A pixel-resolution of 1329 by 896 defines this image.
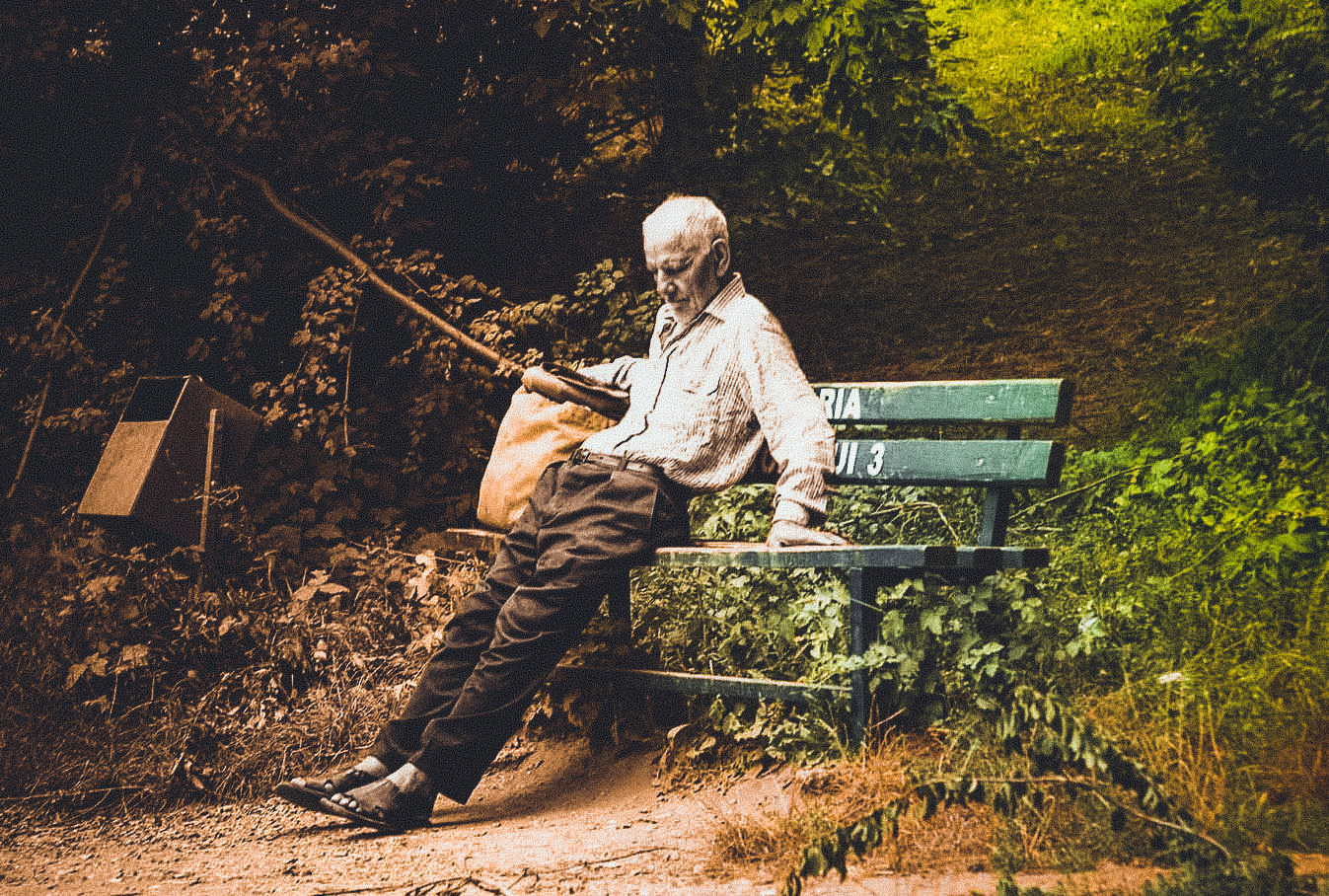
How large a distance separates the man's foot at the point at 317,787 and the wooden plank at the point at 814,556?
1.03 m

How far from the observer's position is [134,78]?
17.5ft

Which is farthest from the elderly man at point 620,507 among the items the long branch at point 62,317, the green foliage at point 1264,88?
the long branch at point 62,317

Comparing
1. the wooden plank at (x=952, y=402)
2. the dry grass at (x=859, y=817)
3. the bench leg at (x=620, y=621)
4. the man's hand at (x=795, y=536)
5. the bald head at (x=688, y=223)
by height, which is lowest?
the dry grass at (x=859, y=817)

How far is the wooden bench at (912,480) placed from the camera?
3021 mm

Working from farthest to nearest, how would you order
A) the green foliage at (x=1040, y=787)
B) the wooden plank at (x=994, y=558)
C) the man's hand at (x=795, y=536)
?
the man's hand at (x=795, y=536), the wooden plank at (x=994, y=558), the green foliage at (x=1040, y=787)

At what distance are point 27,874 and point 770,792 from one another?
2.13 m

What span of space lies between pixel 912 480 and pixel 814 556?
524mm

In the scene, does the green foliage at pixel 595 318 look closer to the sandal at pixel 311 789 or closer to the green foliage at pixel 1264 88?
the sandal at pixel 311 789

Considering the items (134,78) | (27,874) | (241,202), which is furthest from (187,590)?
(134,78)

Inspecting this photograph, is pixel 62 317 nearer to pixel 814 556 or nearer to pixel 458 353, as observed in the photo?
pixel 458 353

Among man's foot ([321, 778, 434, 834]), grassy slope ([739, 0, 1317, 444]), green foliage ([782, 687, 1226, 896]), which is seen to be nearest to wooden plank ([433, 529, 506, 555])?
man's foot ([321, 778, 434, 834])

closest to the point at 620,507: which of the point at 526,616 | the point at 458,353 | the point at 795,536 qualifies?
the point at 526,616

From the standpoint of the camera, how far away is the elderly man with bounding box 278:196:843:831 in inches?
125

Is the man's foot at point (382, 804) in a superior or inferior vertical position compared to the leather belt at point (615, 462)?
inferior
